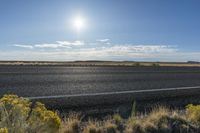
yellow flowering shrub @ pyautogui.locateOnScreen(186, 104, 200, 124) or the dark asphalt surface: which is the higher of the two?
yellow flowering shrub @ pyautogui.locateOnScreen(186, 104, 200, 124)

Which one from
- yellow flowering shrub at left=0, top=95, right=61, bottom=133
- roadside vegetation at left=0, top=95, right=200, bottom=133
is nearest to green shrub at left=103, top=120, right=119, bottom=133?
A: roadside vegetation at left=0, top=95, right=200, bottom=133

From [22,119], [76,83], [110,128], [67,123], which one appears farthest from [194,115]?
[76,83]

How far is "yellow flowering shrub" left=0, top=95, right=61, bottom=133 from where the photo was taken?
5594 mm

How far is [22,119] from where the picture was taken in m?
5.62

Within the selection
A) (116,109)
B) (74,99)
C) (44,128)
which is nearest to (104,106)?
(116,109)

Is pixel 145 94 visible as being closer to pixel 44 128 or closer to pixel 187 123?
pixel 187 123

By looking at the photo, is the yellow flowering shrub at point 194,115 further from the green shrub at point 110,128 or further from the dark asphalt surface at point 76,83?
the dark asphalt surface at point 76,83

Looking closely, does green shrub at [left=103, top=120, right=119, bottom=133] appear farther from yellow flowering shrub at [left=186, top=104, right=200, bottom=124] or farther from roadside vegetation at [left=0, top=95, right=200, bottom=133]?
yellow flowering shrub at [left=186, top=104, right=200, bottom=124]

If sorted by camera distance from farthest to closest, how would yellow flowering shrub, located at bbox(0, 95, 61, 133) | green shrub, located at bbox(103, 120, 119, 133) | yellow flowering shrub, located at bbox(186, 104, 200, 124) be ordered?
yellow flowering shrub, located at bbox(186, 104, 200, 124) → green shrub, located at bbox(103, 120, 119, 133) → yellow flowering shrub, located at bbox(0, 95, 61, 133)

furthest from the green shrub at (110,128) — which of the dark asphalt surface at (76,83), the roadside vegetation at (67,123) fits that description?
the dark asphalt surface at (76,83)

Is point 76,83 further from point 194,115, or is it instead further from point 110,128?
point 110,128

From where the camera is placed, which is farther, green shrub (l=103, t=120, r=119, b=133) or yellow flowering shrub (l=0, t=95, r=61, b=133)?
green shrub (l=103, t=120, r=119, b=133)

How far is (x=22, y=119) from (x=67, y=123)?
295 cm

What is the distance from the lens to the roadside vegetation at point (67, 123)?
5637mm
